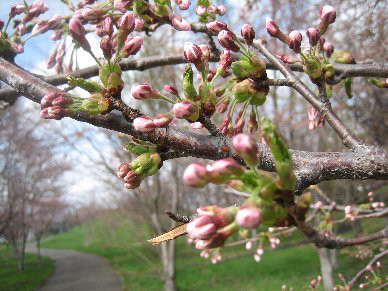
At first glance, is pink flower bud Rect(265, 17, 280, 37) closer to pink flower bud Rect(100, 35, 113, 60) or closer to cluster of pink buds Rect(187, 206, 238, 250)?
pink flower bud Rect(100, 35, 113, 60)

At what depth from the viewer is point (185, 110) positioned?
31.7 inches

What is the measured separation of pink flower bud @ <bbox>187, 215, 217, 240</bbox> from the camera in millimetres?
616

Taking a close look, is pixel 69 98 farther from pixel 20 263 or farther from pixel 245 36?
pixel 20 263

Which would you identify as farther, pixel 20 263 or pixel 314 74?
pixel 20 263

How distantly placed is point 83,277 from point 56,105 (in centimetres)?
1347

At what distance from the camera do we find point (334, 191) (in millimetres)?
10812

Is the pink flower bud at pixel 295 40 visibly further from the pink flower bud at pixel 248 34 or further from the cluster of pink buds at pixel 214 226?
the cluster of pink buds at pixel 214 226

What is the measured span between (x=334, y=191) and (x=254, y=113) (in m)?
10.5

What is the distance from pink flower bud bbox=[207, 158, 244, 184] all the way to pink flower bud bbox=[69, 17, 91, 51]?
55 centimetres

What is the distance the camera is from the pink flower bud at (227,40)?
1085 mm

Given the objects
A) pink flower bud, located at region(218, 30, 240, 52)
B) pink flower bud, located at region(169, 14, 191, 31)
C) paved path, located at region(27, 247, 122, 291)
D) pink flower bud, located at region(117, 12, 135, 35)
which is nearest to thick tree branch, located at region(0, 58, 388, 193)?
pink flower bud, located at region(117, 12, 135, 35)

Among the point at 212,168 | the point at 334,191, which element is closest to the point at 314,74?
the point at 212,168

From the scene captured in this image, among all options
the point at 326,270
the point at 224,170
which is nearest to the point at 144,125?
the point at 224,170

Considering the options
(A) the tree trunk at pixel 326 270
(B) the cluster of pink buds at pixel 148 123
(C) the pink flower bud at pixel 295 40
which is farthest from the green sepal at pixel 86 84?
(A) the tree trunk at pixel 326 270
